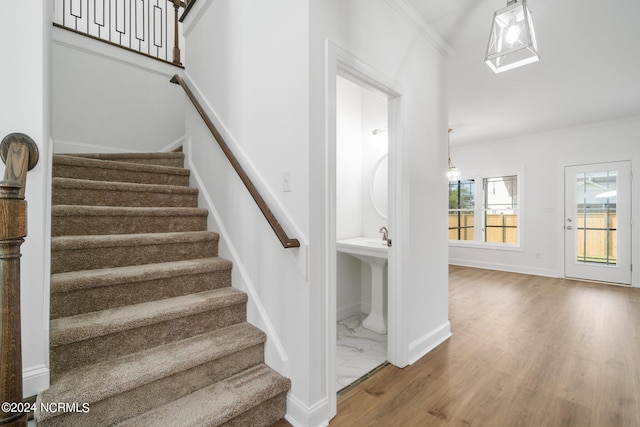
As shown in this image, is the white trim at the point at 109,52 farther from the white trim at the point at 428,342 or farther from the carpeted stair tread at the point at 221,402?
the white trim at the point at 428,342

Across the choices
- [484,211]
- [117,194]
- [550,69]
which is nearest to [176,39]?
[117,194]

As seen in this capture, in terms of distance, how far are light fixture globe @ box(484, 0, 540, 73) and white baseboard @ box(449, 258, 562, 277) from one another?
16.6 ft

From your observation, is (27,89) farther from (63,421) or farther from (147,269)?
(63,421)

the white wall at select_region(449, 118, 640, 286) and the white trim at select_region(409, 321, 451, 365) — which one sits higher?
the white wall at select_region(449, 118, 640, 286)

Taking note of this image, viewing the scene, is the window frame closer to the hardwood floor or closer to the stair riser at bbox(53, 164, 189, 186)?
the hardwood floor

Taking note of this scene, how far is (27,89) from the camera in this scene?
1155 millimetres

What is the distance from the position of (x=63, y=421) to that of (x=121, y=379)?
0.71 feet

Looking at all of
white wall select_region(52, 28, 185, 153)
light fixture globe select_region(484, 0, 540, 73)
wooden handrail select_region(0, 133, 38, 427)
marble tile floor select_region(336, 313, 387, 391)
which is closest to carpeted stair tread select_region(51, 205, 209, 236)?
wooden handrail select_region(0, 133, 38, 427)

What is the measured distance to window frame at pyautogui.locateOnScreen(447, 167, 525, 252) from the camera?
5520 millimetres

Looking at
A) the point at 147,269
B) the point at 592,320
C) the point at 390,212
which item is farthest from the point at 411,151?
the point at 592,320

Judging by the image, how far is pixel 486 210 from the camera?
596 cm

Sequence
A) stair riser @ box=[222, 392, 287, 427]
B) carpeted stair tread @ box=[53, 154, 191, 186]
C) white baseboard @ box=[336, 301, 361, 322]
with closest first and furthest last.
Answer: stair riser @ box=[222, 392, 287, 427]
carpeted stair tread @ box=[53, 154, 191, 186]
white baseboard @ box=[336, 301, 361, 322]

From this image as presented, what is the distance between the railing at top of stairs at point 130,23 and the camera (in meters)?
3.41

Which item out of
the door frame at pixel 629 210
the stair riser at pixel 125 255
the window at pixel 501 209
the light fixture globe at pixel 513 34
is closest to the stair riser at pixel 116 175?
the stair riser at pixel 125 255
